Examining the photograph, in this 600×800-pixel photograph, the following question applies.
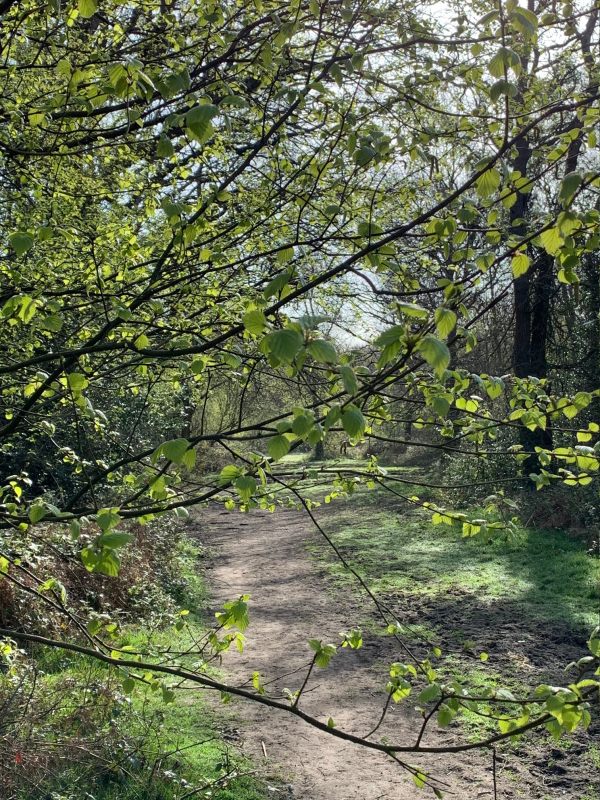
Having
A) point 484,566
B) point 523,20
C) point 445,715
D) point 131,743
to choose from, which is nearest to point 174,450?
point 445,715

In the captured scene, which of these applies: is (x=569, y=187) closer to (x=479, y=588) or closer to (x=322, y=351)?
(x=322, y=351)

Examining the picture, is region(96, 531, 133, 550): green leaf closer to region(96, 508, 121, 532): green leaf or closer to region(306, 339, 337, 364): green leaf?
region(96, 508, 121, 532): green leaf

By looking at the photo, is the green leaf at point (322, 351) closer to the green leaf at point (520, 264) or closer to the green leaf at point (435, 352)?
the green leaf at point (435, 352)

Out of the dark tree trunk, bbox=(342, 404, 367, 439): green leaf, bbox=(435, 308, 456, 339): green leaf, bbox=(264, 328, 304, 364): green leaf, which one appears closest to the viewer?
bbox=(264, 328, 304, 364): green leaf

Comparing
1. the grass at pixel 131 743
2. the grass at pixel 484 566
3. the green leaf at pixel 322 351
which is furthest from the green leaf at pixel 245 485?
the grass at pixel 484 566

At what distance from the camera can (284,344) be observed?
1627mm

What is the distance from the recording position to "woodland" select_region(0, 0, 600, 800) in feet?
7.93

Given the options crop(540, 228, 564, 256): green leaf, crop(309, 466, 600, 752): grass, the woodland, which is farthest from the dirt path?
crop(540, 228, 564, 256): green leaf

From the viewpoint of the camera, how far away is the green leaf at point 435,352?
1.69 metres

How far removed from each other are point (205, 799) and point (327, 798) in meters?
0.89

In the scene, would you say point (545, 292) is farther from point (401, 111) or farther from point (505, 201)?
point (505, 201)

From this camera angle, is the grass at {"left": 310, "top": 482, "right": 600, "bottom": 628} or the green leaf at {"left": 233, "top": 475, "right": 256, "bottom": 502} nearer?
the green leaf at {"left": 233, "top": 475, "right": 256, "bottom": 502}

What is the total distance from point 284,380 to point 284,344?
63.3 inches

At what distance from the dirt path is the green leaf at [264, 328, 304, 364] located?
1624 mm
